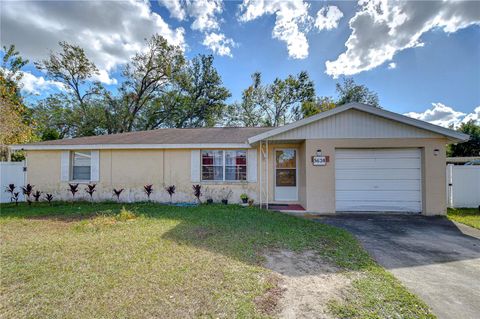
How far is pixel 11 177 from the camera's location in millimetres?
10039

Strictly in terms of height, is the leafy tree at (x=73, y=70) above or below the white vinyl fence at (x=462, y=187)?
above

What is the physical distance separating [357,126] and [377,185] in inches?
91.7

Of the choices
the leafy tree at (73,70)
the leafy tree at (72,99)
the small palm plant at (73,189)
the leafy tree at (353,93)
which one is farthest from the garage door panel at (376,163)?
the leafy tree at (73,70)

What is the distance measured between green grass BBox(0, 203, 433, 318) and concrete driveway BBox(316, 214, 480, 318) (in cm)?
34

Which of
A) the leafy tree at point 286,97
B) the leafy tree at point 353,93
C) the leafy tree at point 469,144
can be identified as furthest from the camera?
the leafy tree at point 353,93

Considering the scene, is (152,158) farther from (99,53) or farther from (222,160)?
(99,53)

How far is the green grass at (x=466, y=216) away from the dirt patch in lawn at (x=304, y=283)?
241 inches

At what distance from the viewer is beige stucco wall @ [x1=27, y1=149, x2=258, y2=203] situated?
961 centimetres

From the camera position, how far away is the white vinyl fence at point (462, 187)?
8797 mm

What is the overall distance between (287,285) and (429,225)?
236 inches

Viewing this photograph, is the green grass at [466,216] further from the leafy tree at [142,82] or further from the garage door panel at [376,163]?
the leafy tree at [142,82]

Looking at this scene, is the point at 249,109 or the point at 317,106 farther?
the point at 249,109

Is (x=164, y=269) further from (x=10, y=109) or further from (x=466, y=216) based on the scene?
(x=10, y=109)

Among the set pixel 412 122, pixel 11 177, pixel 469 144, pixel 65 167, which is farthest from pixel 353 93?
pixel 11 177
